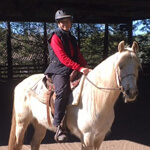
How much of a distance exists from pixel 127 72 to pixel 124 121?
15.6 ft

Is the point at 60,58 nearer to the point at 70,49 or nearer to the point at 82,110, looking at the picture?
the point at 70,49

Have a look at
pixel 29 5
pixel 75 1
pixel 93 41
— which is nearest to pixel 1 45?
pixel 93 41

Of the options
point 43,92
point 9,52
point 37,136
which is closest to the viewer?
point 43,92

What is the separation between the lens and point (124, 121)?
733 cm

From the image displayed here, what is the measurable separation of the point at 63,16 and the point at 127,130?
378cm

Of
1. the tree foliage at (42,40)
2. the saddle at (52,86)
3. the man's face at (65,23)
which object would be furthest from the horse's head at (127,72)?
the tree foliage at (42,40)

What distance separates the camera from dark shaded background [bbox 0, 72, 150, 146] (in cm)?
591

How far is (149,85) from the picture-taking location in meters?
12.2

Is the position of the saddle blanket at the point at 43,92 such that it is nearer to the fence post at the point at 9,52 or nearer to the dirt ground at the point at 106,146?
the dirt ground at the point at 106,146

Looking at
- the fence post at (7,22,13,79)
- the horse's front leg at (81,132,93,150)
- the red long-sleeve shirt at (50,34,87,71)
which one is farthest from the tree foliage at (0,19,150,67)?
the horse's front leg at (81,132,93,150)

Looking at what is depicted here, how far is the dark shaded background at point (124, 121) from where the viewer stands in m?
5.91

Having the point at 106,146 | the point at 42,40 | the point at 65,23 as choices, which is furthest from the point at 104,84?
the point at 42,40

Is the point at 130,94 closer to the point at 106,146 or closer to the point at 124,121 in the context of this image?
the point at 106,146

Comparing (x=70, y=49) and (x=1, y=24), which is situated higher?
(x=1, y=24)
